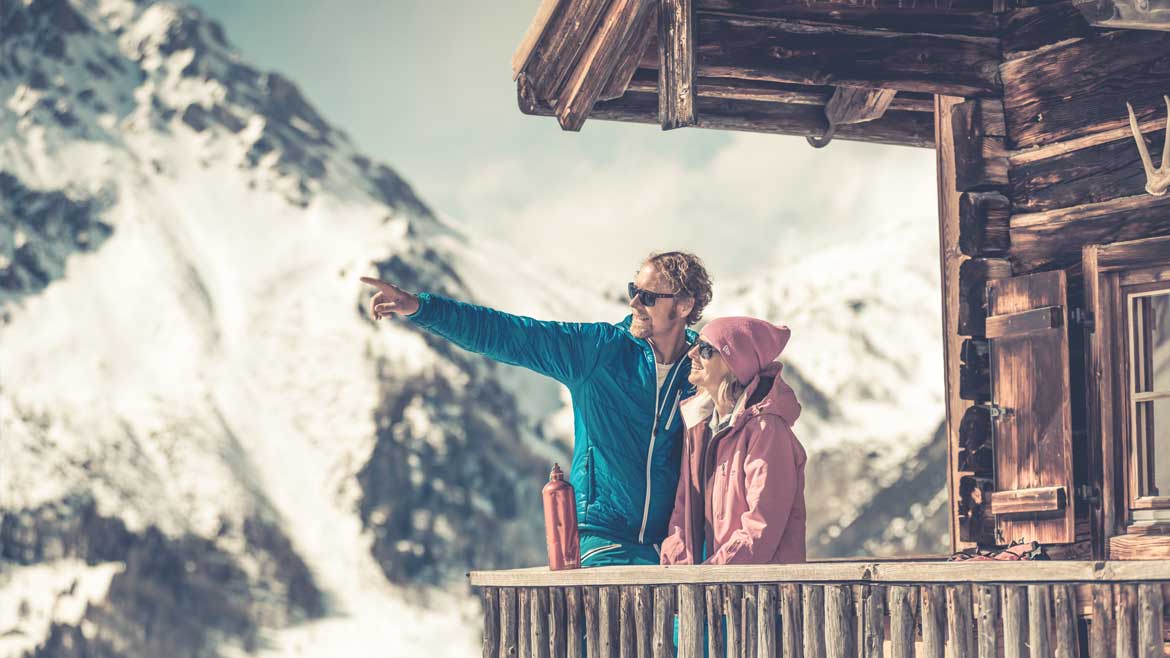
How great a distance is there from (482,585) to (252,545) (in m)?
52.0

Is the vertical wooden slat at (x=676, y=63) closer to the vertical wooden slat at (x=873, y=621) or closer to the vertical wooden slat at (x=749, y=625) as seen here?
the vertical wooden slat at (x=749, y=625)

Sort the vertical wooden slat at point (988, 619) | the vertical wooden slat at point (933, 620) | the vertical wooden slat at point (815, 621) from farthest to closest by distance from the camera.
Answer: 1. the vertical wooden slat at point (815, 621)
2. the vertical wooden slat at point (933, 620)
3. the vertical wooden slat at point (988, 619)

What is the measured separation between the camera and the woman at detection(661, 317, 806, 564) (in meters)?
6.98

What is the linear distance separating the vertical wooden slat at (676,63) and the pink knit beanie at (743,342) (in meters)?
1.16

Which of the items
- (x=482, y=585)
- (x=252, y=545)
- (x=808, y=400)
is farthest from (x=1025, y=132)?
(x=808, y=400)

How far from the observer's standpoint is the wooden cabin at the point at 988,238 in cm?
716

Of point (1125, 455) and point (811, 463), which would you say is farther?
point (811, 463)

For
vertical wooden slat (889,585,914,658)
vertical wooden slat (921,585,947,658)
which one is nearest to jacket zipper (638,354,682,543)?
vertical wooden slat (889,585,914,658)

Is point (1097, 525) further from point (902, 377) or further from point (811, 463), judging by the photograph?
point (902, 377)

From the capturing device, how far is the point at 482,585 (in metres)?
7.77

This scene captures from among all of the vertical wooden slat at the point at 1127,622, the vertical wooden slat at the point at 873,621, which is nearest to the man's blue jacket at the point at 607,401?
the vertical wooden slat at the point at 873,621

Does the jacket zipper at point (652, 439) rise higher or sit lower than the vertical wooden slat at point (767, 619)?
higher

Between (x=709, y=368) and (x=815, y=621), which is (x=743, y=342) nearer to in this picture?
(x=709, y=368)

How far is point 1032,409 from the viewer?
26.0 ft
